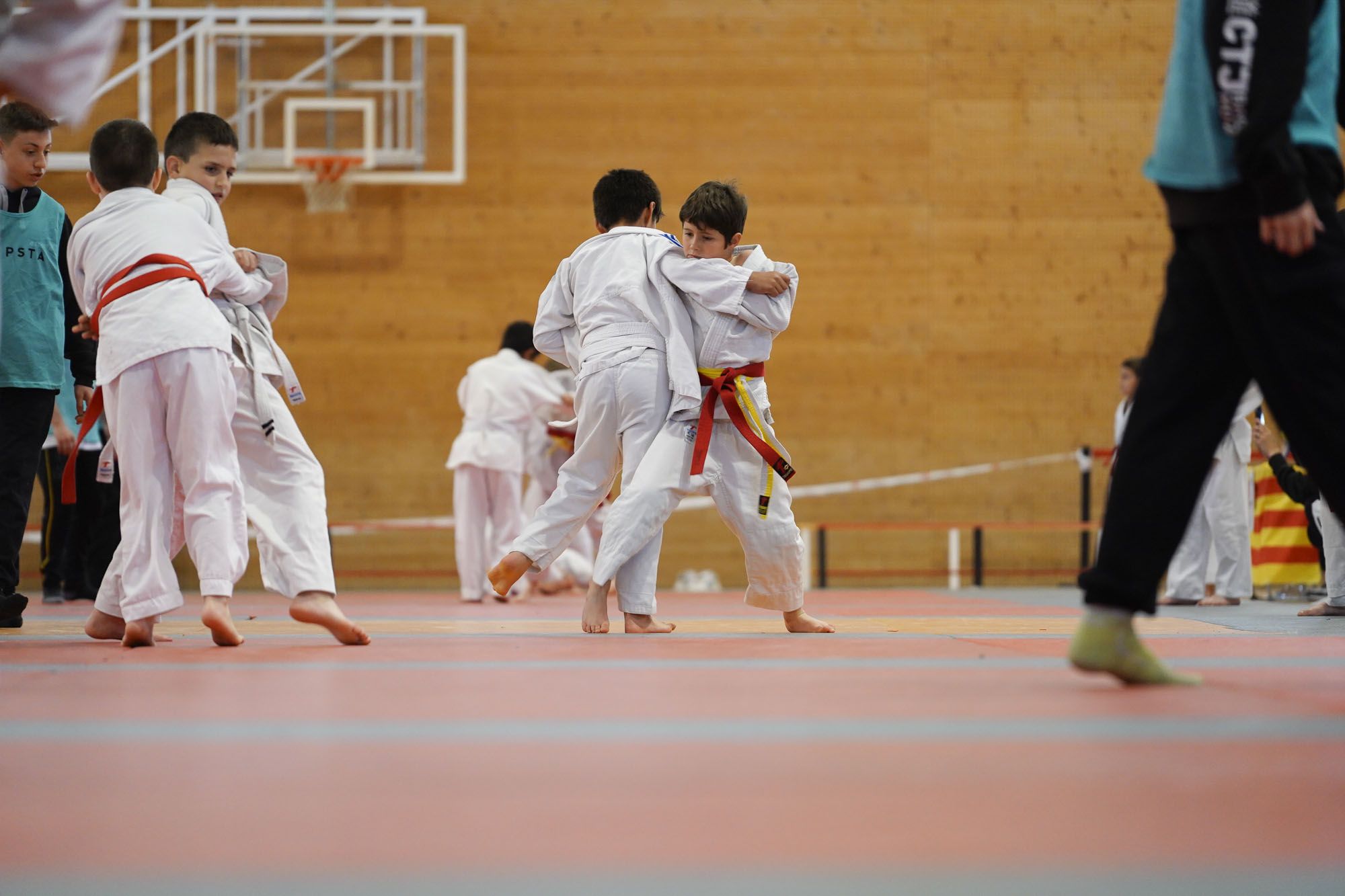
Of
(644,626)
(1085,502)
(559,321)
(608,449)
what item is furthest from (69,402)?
(1085,502)

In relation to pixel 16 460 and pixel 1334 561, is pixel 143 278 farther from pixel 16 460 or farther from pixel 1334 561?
pixel 1334 561

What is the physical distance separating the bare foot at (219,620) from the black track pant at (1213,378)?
1913mm

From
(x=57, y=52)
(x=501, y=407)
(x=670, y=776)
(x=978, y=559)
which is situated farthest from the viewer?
(x=978, y=559)

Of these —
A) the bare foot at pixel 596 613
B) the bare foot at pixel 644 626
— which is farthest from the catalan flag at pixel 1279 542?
the bare foot at pixel 596 613

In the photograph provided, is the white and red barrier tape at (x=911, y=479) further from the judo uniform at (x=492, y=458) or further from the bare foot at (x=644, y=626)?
the bare foot at (x=644, y=626)

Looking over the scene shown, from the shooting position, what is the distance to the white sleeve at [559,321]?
426 cm

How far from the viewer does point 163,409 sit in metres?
3.17

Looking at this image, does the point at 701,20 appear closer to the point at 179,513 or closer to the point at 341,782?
the point at 179,513

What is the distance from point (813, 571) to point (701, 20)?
4018 mm

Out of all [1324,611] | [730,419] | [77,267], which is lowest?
[1324,611]

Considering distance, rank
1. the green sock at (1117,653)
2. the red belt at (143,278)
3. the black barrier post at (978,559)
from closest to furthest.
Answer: the green sock at (1117,653)
the red belt at (143,278)
the black barrier post at (978,559)

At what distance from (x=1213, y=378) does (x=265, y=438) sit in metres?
2.25

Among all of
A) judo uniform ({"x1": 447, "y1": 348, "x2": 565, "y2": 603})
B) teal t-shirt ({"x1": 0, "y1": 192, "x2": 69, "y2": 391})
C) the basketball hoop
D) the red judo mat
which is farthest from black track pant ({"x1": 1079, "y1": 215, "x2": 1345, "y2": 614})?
the basketball hoop

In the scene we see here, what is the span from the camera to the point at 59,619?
4.60 m
